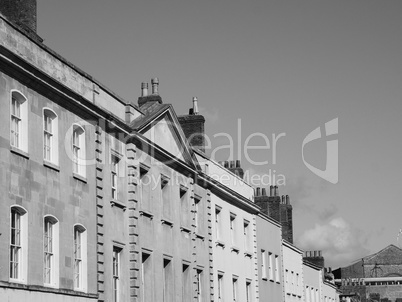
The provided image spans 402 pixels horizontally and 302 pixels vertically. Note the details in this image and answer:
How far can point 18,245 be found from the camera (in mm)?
20391

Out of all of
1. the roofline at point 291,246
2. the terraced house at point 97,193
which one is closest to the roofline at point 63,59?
the terraced house at point 97,193

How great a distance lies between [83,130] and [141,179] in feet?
16.5

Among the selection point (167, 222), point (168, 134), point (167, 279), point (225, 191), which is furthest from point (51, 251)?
point (225, 191)

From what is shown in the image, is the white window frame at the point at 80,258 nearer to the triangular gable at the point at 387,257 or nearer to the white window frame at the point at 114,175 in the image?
the white window frame at the point at 114,175

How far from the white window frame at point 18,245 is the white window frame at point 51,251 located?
1140 millimetres

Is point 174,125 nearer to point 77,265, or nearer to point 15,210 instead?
point 77,265

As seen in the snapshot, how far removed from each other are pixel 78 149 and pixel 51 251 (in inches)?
139

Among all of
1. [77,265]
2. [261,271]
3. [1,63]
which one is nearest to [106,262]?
[77,265]

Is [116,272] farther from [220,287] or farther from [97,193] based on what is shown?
[220,287]

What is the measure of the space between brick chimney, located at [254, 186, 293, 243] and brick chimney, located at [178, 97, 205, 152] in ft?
47.8

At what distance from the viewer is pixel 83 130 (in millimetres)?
24625

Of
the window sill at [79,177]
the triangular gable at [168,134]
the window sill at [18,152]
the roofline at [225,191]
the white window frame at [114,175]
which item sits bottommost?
the window sill at [18,152]

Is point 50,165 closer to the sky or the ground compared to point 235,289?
closer to the sky

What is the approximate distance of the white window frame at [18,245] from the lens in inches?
792
